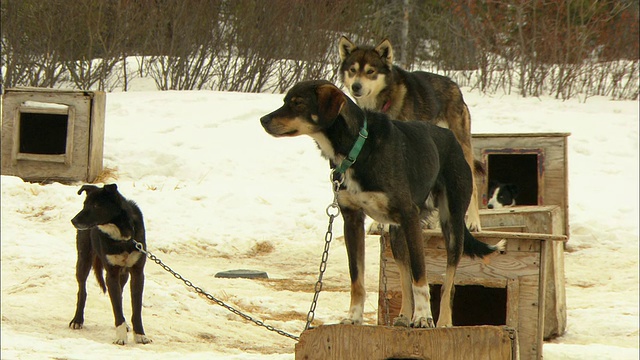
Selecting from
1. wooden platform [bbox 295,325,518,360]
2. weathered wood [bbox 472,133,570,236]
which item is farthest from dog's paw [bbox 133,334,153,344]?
weathered wood [bbox 472,133,570,236]

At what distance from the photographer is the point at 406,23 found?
19.8m

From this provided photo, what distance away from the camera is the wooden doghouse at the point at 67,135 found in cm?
1240

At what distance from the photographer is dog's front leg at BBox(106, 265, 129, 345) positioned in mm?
6918

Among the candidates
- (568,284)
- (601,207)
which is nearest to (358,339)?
(568,284)

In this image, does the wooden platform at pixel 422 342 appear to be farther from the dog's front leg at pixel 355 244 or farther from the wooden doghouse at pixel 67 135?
the wooden doghouse at pixel 67 135

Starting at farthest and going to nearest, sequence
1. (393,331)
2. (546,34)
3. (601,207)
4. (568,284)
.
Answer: (546,34)
(601,207)
(568,284)
(393,331)

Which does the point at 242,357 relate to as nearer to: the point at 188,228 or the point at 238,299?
the point at 238,299

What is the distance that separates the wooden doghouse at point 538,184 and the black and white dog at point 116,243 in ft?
8.70

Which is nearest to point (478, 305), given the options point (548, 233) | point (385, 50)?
point (548, 233)

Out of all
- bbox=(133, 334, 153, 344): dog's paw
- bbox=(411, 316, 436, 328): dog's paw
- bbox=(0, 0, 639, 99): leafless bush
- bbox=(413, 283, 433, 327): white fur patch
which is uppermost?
bbox=(0, 0, 639, 99): leafless bush

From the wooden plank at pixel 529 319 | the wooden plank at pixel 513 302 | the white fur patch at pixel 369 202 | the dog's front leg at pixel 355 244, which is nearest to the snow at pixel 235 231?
the wooden plank at pixel 529 319

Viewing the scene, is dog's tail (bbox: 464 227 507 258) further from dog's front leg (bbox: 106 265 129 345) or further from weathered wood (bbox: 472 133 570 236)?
Answer: weathered wood (bbox: 472 133 570 236)

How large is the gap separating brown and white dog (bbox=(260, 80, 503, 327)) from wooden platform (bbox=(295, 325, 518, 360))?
70 mm

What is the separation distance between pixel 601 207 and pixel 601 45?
7513 millimetres
